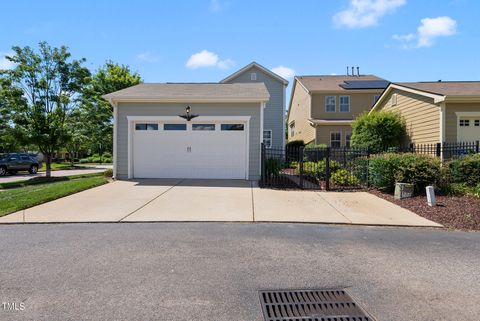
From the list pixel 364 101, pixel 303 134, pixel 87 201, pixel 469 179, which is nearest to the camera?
pixel 87 201

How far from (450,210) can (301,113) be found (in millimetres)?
19894

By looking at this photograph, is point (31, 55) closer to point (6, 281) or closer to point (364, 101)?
point (6, 281)

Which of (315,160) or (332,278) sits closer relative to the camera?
(332,278)

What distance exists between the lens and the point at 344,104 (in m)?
23.3

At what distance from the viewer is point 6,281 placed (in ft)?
11.1

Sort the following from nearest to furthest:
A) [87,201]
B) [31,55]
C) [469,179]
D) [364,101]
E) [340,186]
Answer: [87,201] → [469,179] → [340,186] → [31,55] → [364,101]

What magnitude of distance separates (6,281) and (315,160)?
34.1ft

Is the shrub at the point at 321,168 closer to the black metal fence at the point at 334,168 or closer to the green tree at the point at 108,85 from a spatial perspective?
the black metal fence at the point at 334,168

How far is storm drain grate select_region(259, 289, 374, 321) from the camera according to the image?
2764 millimetres

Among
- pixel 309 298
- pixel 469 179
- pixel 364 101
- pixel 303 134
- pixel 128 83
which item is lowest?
pixel 309 298

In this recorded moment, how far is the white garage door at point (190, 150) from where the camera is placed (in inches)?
483

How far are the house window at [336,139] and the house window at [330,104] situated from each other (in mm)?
2405

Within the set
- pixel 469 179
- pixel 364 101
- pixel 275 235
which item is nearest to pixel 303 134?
pixel 364 101

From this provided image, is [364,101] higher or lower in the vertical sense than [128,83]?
lower
